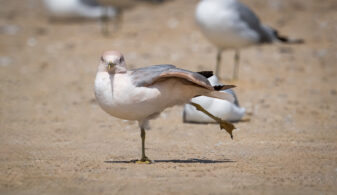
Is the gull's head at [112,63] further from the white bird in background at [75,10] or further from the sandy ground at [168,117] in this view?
the white bird in background at [75,10]

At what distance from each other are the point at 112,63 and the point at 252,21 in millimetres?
5765

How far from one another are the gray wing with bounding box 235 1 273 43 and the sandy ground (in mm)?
579

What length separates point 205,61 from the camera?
11.8 m

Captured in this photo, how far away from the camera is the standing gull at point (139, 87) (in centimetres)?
530

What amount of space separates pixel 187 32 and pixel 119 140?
24.4 ft

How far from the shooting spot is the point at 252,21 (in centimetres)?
1077

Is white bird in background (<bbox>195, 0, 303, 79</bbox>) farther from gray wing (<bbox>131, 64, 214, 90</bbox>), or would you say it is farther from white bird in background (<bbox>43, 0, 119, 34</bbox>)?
white bird in background (<bbox>43, 0, 119, 34</bbox>)

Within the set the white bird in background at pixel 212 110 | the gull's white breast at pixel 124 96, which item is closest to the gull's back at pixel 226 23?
the white bird in background at pixel 212 110

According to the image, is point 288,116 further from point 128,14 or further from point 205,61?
point 128,14

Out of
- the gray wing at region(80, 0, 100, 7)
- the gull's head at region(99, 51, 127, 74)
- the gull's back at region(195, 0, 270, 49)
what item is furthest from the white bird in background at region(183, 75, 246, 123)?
the gray wing at region(80, 0, 100, 7)

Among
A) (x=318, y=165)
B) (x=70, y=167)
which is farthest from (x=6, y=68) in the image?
(x=318, y=165)

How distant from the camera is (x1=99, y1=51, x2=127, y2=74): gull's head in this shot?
212 inches

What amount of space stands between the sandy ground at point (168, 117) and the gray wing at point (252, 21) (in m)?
0.58

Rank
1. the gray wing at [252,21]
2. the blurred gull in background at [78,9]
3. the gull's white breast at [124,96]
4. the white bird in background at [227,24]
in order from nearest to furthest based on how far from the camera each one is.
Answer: the gull's white breast at [124,96] → the white bird in background at [227,24] → the gray wing at [252,21] → the blurred gull in background at [78,9]
